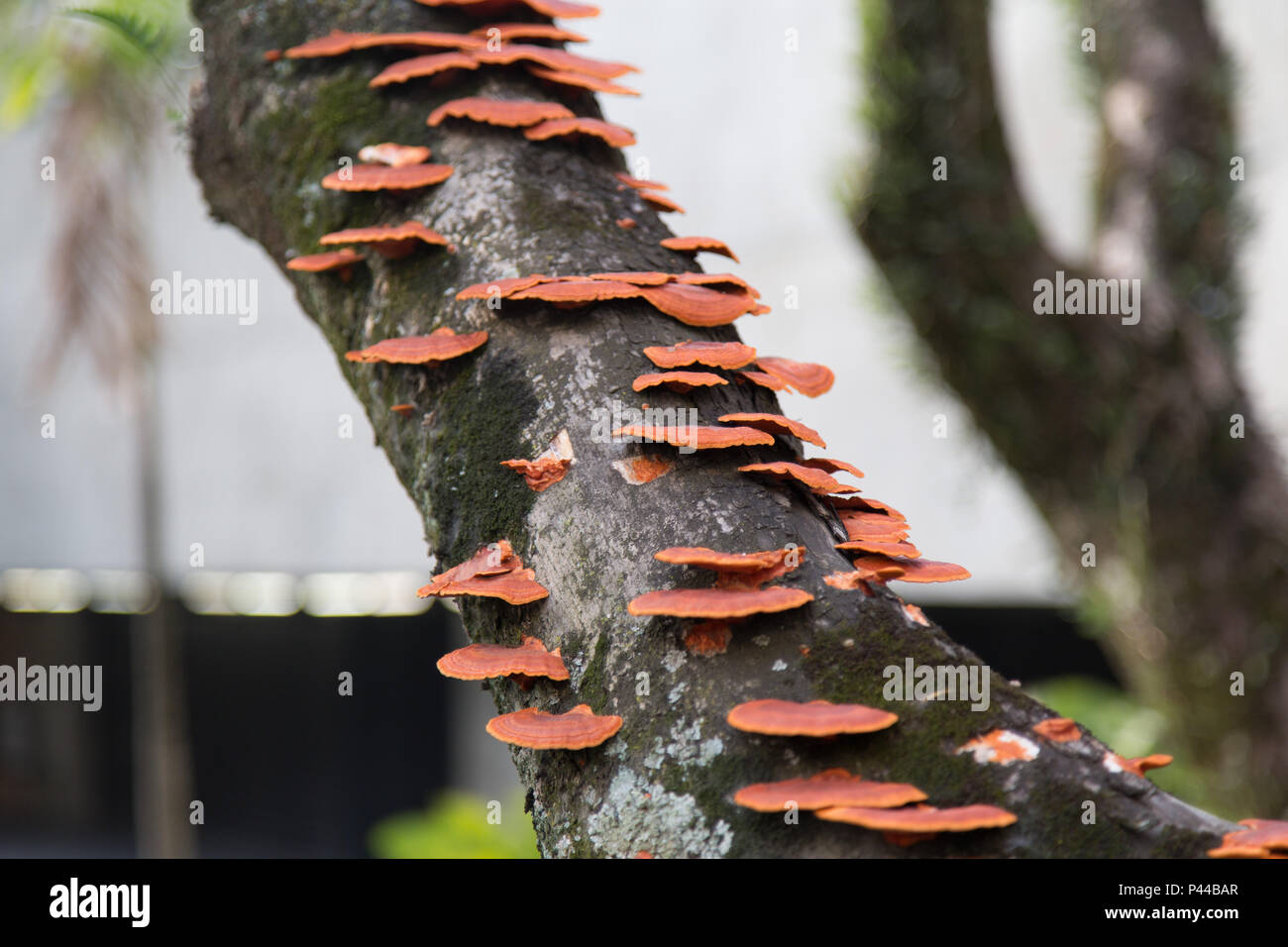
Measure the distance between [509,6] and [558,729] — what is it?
124 cm

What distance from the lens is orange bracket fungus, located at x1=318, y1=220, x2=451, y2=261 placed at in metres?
1.39

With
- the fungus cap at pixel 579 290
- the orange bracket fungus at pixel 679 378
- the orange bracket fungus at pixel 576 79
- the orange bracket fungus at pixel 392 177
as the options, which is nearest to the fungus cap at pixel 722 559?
the orange bracket fungus at pixel 679 378

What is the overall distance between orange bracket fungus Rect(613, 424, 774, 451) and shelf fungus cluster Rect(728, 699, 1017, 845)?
297 mm

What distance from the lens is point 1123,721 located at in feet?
17.2

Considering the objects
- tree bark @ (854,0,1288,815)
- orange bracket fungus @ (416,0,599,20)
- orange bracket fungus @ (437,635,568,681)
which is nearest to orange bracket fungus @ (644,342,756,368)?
orange bracket fungus @ (437,635,568,681)

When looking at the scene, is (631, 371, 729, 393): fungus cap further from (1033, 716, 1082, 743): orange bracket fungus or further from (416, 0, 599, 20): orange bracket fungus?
(416, 0, 599, 20): orange bracket fungus

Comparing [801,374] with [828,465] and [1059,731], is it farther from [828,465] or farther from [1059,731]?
[1059,731]

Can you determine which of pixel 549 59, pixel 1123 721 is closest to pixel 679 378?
pixel 549 59

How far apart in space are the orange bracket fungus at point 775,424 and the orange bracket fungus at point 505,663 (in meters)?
0.33

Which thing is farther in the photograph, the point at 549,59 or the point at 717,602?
the point at 549,59

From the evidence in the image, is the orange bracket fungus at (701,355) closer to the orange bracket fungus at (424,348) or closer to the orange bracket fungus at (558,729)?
the orange bracket fungus at (424,348)

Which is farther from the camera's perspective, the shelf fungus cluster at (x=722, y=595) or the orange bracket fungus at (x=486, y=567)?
the orange bracket fungus at (x=486, y=567)

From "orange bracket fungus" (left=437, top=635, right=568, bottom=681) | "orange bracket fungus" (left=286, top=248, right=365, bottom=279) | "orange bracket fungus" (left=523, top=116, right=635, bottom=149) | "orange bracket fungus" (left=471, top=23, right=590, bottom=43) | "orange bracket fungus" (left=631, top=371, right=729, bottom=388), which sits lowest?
"orange bracket fungus" (left=437, top=635, right=568, bottom=681)

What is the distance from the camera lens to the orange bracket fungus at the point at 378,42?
1562mm
